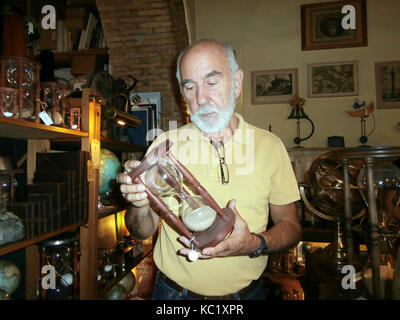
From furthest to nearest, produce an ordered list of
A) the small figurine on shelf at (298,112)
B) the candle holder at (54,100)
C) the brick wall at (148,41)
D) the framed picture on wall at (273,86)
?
1. the framed picture on wall at (273,86)
2. the small figurine on shelf at (298,112)
3. the brick wall at (148,41)
4. the candle holder at (54,100)

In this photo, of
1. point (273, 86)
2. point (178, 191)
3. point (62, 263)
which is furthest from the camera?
point (273, 86)

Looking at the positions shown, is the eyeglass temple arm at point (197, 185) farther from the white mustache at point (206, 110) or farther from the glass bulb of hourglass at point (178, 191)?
the white mustache at point (206, 110)

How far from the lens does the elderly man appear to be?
1.39 metres

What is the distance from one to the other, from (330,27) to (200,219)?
4.86 m

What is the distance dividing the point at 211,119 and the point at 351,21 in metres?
4.43

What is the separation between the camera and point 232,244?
1.05 m

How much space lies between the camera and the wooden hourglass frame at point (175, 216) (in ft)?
3.22

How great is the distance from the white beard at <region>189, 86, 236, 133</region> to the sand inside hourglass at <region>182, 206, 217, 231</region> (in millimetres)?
617

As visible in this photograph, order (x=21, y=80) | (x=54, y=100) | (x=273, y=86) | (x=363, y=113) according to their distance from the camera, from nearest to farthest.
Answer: (x=21, y=80) → (x=54, y=100) → (x=363, y=113) → (x=273, y=86)

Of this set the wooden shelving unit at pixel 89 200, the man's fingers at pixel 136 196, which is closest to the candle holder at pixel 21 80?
the wooden shelving unit at pixel 89 200

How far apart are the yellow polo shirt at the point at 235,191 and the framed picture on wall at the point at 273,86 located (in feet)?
10.8

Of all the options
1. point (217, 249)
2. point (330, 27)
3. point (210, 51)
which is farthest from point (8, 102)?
point (330, 27)

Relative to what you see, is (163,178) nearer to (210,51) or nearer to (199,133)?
(199,133)
